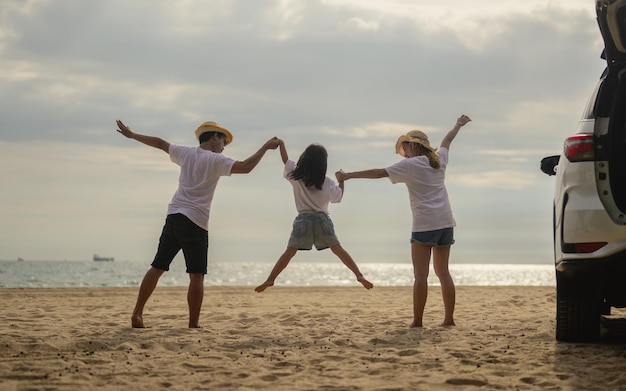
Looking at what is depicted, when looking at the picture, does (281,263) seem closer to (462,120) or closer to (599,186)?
(462,120)

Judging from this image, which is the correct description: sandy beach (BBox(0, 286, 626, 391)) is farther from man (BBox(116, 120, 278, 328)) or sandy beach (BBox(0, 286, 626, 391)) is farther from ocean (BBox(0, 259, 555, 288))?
ocean (BBox(0, 259, 555, 288))

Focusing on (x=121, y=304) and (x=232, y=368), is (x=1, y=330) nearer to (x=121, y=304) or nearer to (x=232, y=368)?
(x=232, y=368)

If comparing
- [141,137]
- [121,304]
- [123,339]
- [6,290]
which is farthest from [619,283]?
[6,290]

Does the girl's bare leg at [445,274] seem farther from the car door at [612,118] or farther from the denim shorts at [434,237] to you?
the car door at [612,118]

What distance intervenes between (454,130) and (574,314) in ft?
10.4

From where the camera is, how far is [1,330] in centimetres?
793

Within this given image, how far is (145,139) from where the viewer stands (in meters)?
8.50

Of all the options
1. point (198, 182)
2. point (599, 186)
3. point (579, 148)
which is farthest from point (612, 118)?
point (198, 182)

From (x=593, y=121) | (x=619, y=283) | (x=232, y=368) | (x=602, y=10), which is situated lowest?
(x=232, y=368)

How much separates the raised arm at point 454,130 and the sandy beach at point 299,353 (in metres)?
2.12

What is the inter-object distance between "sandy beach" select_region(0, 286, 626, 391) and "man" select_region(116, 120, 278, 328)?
0.50 metres

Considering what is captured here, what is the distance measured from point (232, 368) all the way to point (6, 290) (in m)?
10.9

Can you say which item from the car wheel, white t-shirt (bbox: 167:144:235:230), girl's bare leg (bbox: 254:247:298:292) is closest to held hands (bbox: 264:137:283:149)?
white t-shirt (bbox: 167:144:235:230)

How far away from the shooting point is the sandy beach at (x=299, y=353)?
5469mm
